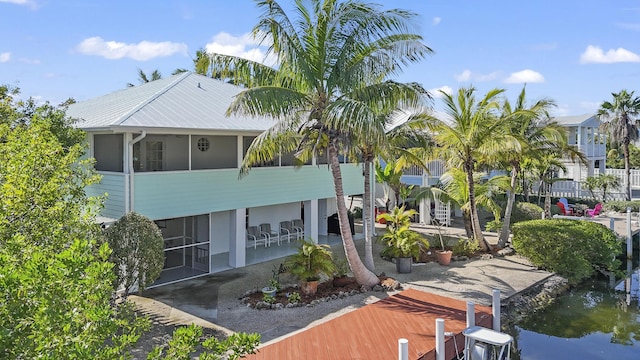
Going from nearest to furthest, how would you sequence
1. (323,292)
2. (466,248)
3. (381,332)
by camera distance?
(381,332) → (323,292) → (466,248)

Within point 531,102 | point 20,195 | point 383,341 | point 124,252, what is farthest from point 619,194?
point 20,195

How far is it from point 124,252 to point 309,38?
24.1ft

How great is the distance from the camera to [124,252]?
35.5 ft

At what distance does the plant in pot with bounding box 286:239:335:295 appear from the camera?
12.9 metres

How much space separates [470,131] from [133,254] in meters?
12.4

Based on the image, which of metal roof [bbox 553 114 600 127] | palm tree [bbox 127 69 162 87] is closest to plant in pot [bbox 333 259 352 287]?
metal roof [bbox 553 114 600 127]

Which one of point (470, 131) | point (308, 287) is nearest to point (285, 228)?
A: point (308, 287)

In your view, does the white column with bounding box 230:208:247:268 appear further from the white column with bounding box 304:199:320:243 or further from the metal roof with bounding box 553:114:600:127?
the metal roof with bounding box 553:114:600:127

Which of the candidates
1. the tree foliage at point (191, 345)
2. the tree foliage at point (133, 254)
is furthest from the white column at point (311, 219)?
the tree foliage at point (191, 345)

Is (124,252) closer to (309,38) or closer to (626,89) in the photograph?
(309,38)

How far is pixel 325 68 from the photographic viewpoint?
1283cm

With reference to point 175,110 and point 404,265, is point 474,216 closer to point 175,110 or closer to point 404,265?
point 404,265

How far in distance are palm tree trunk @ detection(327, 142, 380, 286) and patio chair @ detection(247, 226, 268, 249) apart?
638 cm

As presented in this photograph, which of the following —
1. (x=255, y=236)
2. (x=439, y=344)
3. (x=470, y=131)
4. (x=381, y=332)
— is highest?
(x=470, y=131)
